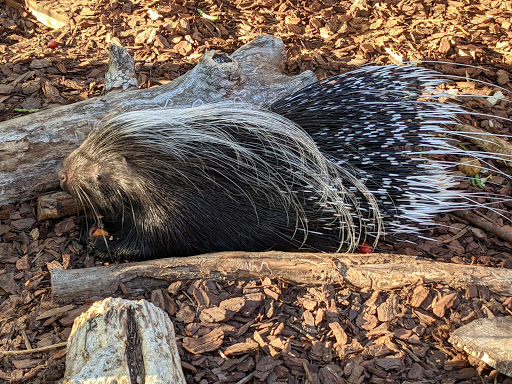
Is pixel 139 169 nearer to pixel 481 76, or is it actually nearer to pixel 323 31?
pixel 323 31

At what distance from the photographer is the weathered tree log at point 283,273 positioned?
2.47 metres

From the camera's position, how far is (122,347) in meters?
1.86

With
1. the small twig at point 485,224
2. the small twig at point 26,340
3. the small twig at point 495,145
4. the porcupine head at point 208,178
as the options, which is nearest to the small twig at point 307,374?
the porcupine head at point 208,178

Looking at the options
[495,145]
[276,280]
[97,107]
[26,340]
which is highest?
[97,107]

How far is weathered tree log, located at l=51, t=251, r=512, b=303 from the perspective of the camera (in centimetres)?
247

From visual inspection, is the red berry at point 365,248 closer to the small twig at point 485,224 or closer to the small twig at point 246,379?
the small twig at point 485,224

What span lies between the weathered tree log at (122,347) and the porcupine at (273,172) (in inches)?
40.2

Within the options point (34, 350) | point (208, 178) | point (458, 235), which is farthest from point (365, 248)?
point (34, 350)

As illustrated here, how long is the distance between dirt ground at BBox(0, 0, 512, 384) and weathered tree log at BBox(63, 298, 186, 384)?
0.93 ft

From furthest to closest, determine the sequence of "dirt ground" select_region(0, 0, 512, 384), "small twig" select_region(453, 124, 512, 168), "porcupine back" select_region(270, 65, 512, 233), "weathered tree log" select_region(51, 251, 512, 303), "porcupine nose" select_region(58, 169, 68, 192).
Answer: "small twig" select_region(453, 124, 512, 168)
"porcupine nose" select_region(58, 169, 68, 192)
"porcupine back" select_region(270, 65, 512, 233)
"weathered tree log" select_region(51, 251, 512, 303)
"dirt ground" select_region(0, 0, 512, 384)

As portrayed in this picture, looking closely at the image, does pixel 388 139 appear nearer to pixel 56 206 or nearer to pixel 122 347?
pixel 122 347

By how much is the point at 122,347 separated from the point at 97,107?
6.04 ft

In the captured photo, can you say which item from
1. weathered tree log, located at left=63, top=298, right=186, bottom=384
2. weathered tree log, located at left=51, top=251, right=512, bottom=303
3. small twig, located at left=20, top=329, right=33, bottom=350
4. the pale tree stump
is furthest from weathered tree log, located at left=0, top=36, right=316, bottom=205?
the pale tree stump

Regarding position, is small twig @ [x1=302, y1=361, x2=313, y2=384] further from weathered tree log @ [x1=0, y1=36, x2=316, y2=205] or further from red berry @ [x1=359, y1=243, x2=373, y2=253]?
weathered tree log @ [x1=0, y1=36, x2=316, y2=205]
